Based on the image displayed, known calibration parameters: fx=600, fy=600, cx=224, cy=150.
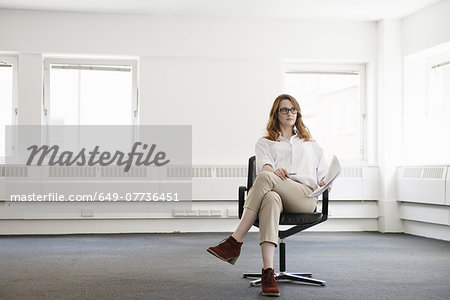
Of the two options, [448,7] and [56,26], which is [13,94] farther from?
[448,7]

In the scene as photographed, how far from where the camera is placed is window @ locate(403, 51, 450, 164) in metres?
6.47

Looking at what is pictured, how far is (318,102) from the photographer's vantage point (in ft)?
23.9

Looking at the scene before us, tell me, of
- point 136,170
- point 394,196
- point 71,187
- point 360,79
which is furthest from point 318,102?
point 71,187

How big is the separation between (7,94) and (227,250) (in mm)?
4470

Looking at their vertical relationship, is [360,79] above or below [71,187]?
above

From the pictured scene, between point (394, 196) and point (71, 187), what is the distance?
3.62 meters

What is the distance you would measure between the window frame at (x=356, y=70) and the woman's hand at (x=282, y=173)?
3778 mm

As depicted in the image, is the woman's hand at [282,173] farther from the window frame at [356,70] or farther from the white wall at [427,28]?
the window frame at [356,70]

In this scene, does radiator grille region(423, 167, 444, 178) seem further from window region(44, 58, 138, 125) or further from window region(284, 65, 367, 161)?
window region(44, 58, 138, 125)

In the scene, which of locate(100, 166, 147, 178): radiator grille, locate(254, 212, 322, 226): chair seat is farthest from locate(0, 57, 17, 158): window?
locate(254, 212, 322, 226): chair seat

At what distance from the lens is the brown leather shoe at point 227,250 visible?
3205 mm

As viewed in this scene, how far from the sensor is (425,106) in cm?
680

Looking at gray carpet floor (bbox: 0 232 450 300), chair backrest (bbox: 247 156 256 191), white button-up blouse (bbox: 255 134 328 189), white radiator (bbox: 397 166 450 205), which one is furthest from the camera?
white radiator (bbox: 397 166 450 205)

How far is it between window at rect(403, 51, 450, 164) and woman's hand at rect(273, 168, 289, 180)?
3.51 m
